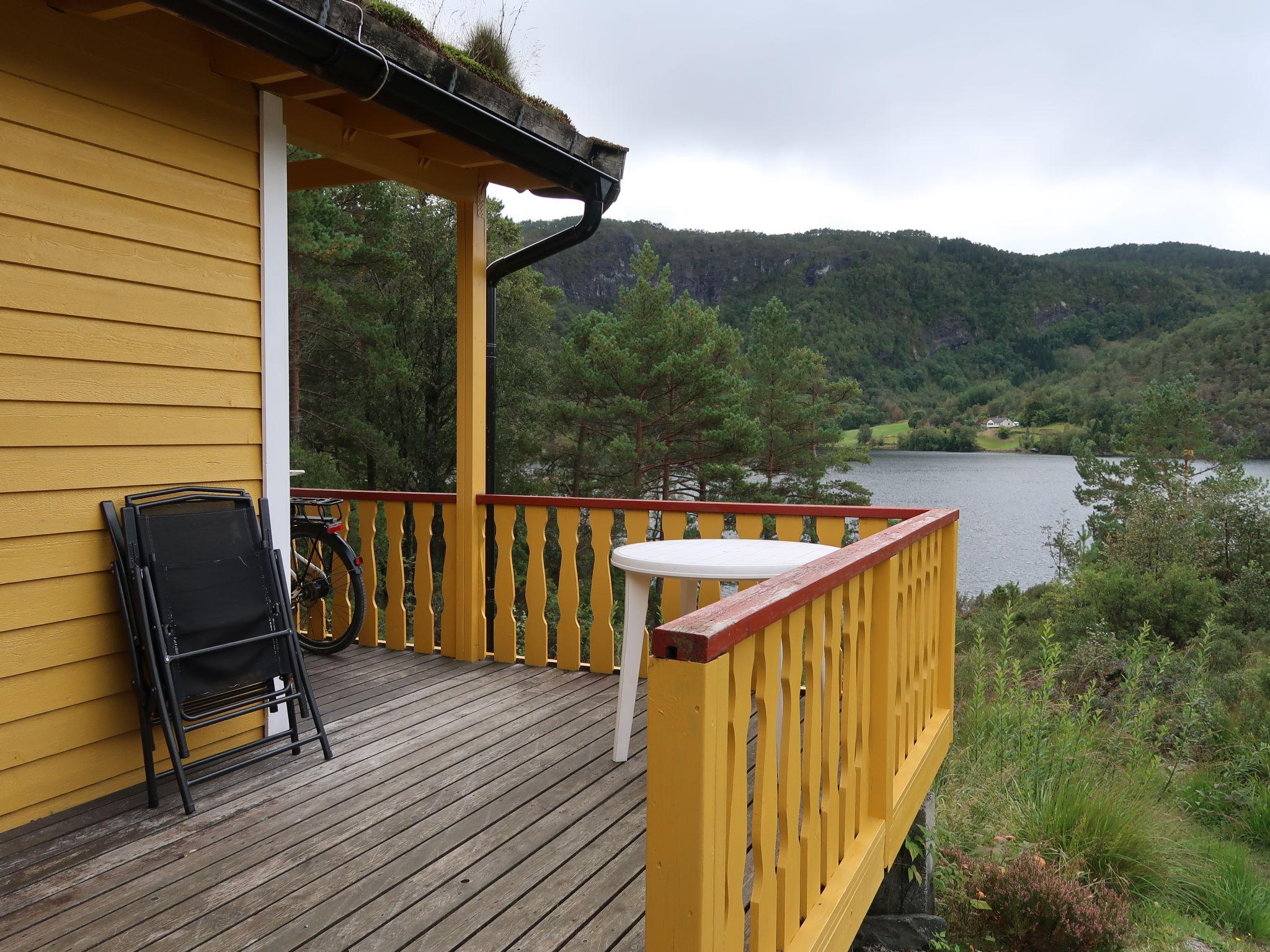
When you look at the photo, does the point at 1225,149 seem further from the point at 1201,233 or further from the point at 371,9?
the point at 371,9

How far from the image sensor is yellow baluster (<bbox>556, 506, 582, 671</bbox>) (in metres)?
4.05

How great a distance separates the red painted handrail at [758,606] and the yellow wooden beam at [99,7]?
2291mm

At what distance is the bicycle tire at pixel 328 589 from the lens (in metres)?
4.07

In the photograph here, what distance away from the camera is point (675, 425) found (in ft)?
60.2

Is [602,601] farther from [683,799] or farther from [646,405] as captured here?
[646,405]

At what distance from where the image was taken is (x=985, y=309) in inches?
1282

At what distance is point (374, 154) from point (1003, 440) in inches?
1123

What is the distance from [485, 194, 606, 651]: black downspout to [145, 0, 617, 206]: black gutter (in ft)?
0.85

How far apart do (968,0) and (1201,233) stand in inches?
1337

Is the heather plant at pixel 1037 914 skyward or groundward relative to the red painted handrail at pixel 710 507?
groundward

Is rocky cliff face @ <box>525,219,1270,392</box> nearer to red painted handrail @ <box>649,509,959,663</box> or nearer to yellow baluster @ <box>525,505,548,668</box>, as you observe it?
yellow baluster @ <box>525,505,548,668</box>

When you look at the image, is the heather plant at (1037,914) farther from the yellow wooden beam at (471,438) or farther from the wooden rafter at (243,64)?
the wooden rafter at (243,64)

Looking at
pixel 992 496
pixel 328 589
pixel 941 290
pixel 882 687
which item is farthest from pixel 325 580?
pixel 941 290

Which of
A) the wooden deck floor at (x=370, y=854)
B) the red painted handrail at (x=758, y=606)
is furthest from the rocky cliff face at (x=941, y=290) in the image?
the red painted handrail at (x=758, y=606)
